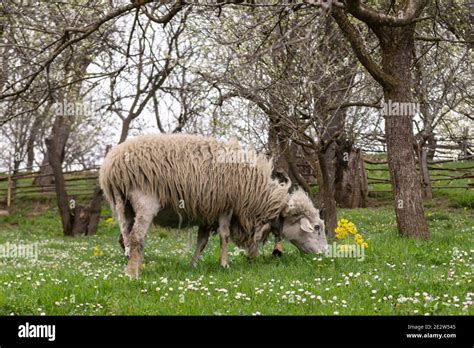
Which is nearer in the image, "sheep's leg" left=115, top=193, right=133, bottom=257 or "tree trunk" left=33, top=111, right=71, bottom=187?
"sheep's leg" left=115, top=193, right=133, bottom=257

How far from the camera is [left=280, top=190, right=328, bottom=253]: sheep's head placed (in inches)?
394

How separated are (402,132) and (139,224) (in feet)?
15.9

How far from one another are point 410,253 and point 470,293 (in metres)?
2.70

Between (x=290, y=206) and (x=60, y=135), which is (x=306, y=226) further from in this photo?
(x=60, y=135)

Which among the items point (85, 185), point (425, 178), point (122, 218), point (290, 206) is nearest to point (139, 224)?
point (122, 218)

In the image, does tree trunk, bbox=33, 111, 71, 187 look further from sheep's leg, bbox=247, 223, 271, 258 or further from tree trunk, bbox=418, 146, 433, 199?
tree trunk, bbox=418, 146, 433, 199

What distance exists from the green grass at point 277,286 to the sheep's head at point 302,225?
0.32 meters

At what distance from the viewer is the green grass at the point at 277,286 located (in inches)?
Answer: 235

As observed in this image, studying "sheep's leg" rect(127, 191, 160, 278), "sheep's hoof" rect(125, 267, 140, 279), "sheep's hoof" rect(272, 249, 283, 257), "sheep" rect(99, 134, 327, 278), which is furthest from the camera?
"sheep's hoof" rect(272, 249, 283, 257)

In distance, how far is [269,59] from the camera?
47.9 ft

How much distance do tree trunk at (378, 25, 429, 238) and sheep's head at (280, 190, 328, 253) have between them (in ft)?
5.61

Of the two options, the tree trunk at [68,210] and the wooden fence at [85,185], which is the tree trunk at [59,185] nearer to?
the tree trunk at [68,210]

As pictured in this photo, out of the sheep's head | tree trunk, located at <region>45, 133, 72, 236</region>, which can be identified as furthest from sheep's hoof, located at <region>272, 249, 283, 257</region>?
tree trunk, located at <region>45, 133, 72, 236</region>
